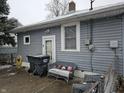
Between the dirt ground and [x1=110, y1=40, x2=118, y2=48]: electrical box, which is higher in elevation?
[x1=110, y1=40, x2=118, y2=48]: electrical box

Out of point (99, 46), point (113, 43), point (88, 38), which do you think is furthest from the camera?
point (88, 38)

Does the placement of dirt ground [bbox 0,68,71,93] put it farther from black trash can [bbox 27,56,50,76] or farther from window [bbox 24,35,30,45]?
window [bbox 24,35,30,45]

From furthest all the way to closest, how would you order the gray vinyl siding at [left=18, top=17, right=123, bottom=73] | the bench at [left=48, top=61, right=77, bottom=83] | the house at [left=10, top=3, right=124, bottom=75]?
the bench at [left=48, top=61, right=77, bottom=83] → the gray vinyl siding at [left=18, top=17, right=123, bottom=73] → the house at [left=10, top=3, right=124, bottom=75]

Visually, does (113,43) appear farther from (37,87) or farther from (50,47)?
(50,47)

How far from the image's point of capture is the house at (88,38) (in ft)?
23.7

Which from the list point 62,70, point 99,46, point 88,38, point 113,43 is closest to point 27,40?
point 62,70

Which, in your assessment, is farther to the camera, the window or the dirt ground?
the window

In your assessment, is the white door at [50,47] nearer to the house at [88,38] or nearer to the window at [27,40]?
the house at [88,38]

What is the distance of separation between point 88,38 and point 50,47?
3210mm

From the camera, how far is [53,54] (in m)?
10.5

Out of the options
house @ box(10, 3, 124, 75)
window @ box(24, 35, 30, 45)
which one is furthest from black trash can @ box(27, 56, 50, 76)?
window @ box(24, 35, 30, 45)

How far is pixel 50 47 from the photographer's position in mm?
10844

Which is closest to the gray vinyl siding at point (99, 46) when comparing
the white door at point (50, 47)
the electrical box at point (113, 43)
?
the electrical box at point (113, 43)

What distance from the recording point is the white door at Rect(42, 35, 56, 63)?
34.3 feet
